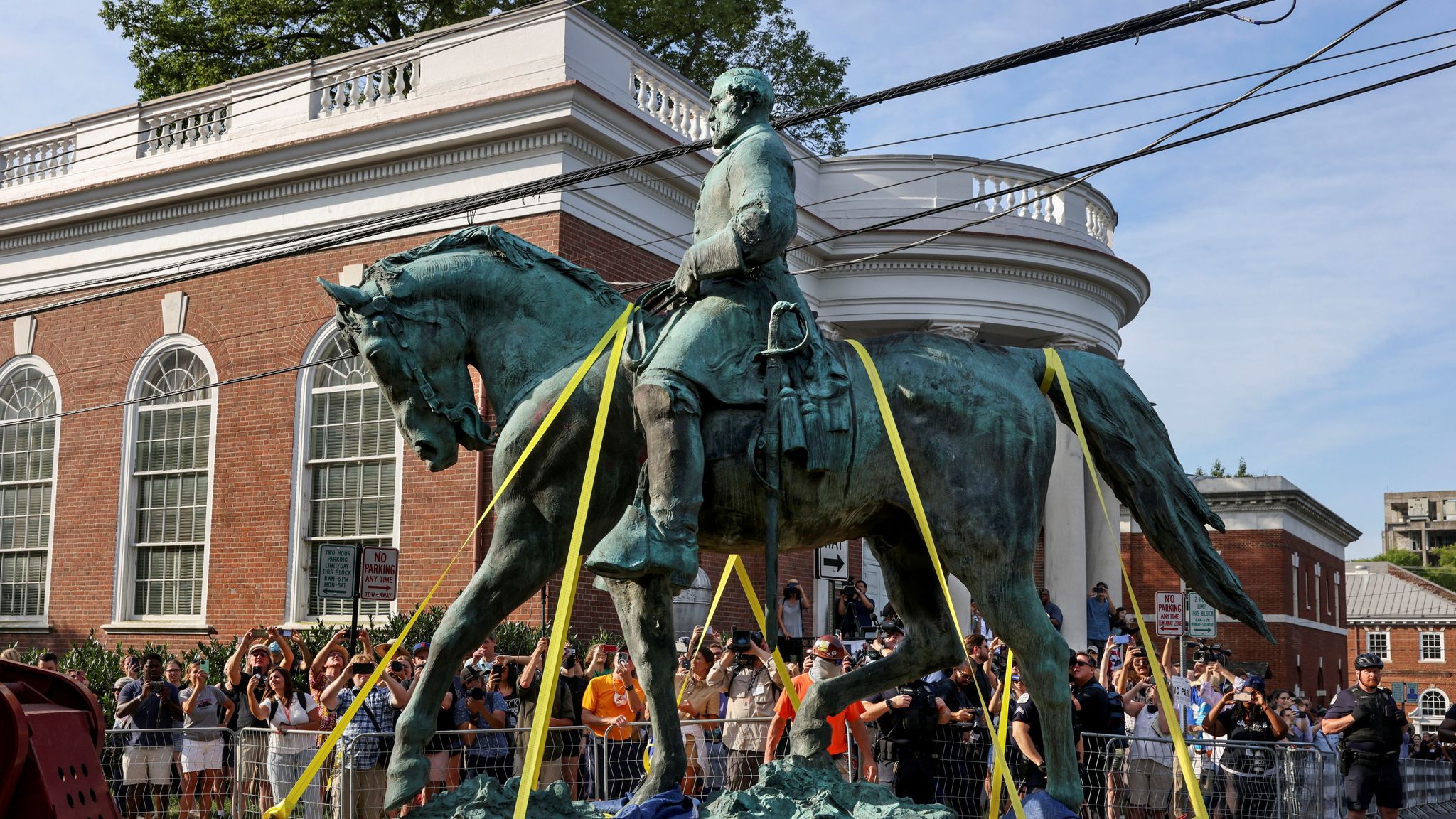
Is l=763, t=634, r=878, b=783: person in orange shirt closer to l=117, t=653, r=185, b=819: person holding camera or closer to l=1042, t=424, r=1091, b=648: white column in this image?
l=117, t=653, r=185, b=819: person holding camera

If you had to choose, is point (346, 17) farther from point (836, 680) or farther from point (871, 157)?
point (836, 680)

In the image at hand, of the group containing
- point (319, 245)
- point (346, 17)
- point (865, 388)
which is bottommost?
point (865, 388)

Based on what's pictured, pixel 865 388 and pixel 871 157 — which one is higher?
pixel 871 157

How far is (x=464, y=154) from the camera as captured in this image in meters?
19.6

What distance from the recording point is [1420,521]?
163 metres

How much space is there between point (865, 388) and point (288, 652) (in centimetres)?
784

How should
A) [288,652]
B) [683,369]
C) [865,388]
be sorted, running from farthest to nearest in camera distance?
[288,652] < [865,388] < [683,369]

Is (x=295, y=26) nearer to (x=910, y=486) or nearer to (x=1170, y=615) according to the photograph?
(x=1170, y=615)

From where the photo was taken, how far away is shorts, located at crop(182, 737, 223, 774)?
9.20 metres

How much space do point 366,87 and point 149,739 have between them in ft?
40.9

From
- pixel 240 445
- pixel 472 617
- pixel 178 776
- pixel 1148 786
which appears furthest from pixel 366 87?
pixel 472 617

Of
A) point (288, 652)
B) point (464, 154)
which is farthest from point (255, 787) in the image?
point (464, 154)

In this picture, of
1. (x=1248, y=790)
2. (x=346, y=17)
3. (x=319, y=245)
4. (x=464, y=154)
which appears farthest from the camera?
(x=346, y=17)

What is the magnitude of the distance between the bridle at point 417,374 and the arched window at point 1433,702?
75069 mm
